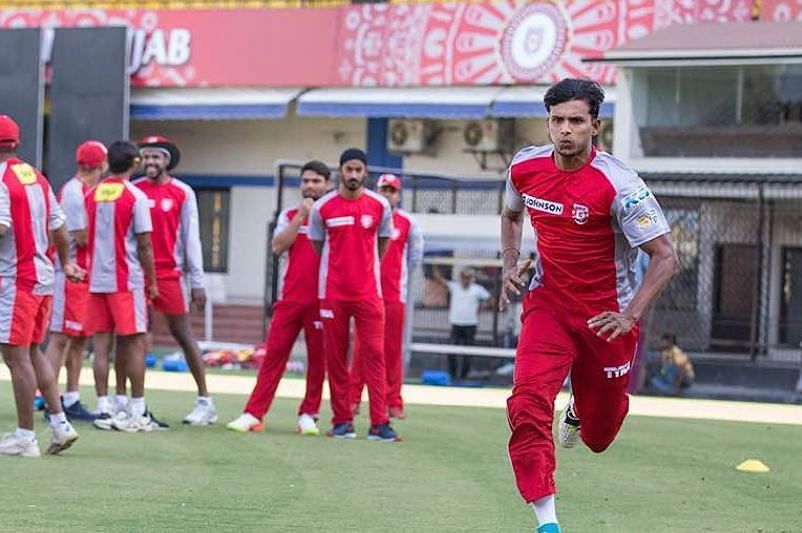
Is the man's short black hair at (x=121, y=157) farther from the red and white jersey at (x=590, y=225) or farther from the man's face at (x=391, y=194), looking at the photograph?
the red and white jersey at (x=590, y=225)

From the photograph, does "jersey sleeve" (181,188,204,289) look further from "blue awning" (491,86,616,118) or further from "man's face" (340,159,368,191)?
"blue awning" (491,86,616,118)

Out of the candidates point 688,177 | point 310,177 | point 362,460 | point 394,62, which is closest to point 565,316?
point 362,460

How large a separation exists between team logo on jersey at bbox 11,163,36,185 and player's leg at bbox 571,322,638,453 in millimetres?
3994

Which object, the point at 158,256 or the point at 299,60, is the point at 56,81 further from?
the point at 158,256

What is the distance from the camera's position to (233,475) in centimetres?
952

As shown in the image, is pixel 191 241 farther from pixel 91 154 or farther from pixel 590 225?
pixel 590 225

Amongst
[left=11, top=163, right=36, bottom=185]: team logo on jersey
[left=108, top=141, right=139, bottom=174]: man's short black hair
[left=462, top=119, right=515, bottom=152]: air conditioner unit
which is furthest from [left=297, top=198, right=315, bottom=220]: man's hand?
[left=462, top=119, right=515, bottom=152]: air conditioner unit

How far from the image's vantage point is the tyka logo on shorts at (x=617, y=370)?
739 cm

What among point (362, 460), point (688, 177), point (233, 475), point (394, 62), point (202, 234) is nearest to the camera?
point (233, 475)

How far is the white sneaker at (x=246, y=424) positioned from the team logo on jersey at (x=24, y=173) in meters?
3.09

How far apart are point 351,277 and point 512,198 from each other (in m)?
4.41

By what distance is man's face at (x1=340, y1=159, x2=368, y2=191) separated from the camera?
11.9 m

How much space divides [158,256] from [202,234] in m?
21.5

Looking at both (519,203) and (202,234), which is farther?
(202,234)
